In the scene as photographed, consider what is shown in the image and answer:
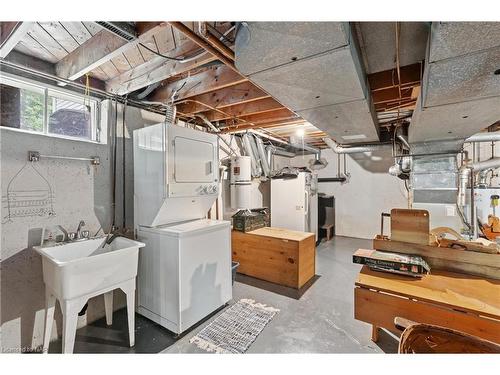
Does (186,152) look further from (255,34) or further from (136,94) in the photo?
(255,34)

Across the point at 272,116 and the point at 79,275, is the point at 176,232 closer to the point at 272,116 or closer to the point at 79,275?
the point at 79,275

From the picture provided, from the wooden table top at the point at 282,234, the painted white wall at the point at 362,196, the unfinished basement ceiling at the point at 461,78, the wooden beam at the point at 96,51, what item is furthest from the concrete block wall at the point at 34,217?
the painted white wall at the point at 362,196

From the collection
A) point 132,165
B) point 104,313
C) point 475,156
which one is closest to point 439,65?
point 132,165

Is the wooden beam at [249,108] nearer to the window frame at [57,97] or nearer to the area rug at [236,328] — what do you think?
the window frame at [57,97]

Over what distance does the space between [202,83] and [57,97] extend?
1.38 m

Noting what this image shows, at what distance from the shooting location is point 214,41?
1397mm

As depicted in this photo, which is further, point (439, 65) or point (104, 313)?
point (104, 313)

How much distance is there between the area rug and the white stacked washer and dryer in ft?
0.51

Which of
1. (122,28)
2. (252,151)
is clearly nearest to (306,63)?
(122,28)

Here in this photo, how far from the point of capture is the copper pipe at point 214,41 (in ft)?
4.13

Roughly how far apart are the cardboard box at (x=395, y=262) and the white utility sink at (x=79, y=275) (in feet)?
Result: 6.83

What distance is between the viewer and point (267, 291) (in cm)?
302

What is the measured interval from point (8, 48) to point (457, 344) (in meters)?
3.06

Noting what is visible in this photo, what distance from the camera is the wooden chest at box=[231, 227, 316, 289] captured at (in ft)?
10.2
